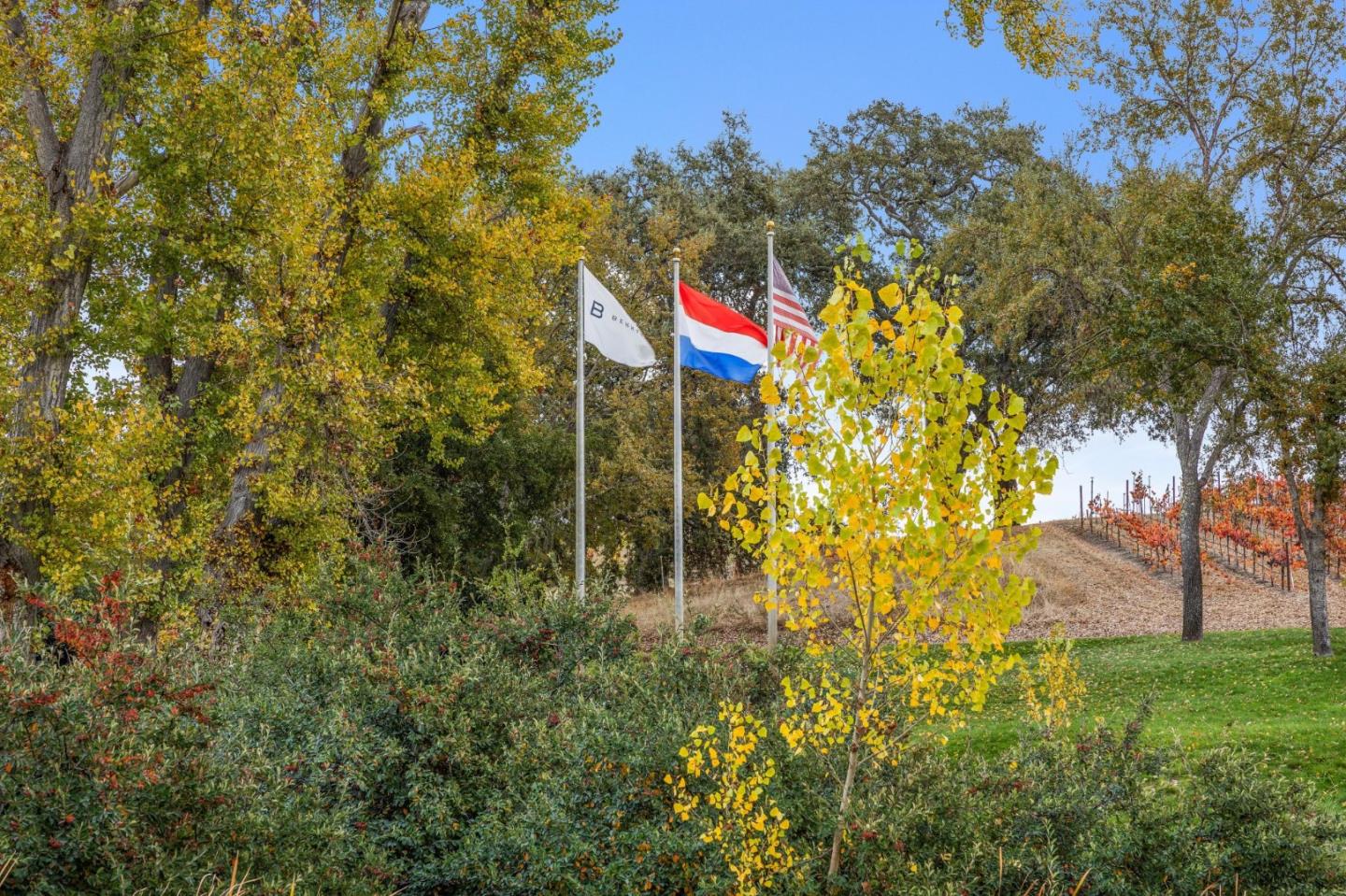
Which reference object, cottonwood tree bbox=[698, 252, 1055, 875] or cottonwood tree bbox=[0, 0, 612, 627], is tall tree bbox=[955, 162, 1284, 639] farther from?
cottonwood tree bbox=[698, 252, 1055, 875]

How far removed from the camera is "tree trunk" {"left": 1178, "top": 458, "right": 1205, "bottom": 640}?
20.2 metres

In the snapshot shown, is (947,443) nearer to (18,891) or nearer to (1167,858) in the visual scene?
(1167,858)

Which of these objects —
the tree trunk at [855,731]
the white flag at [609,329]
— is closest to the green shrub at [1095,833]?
the tree trunk at [855,731]

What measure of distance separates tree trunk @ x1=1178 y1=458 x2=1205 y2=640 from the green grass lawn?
0.41m

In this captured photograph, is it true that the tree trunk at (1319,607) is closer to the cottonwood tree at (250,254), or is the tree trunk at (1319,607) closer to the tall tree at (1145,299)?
the tall tree at (1145,299)

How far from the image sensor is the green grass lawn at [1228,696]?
11.0 m

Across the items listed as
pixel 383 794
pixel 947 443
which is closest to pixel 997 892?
pixel 947 443

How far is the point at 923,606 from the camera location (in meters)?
4.29

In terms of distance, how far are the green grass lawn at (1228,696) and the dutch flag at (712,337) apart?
19.1ft

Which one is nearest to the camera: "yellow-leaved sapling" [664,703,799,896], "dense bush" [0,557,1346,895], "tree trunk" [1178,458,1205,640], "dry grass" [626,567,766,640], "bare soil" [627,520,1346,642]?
"dense bush" [0,557,1346,895]

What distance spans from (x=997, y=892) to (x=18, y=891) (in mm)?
4051

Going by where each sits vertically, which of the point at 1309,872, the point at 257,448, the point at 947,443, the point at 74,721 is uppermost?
the point at 257,448

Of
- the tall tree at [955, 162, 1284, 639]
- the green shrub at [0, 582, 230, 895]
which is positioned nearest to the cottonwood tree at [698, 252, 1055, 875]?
the green shrub at [0, 582, 230, 895]

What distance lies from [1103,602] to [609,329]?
658 inches
